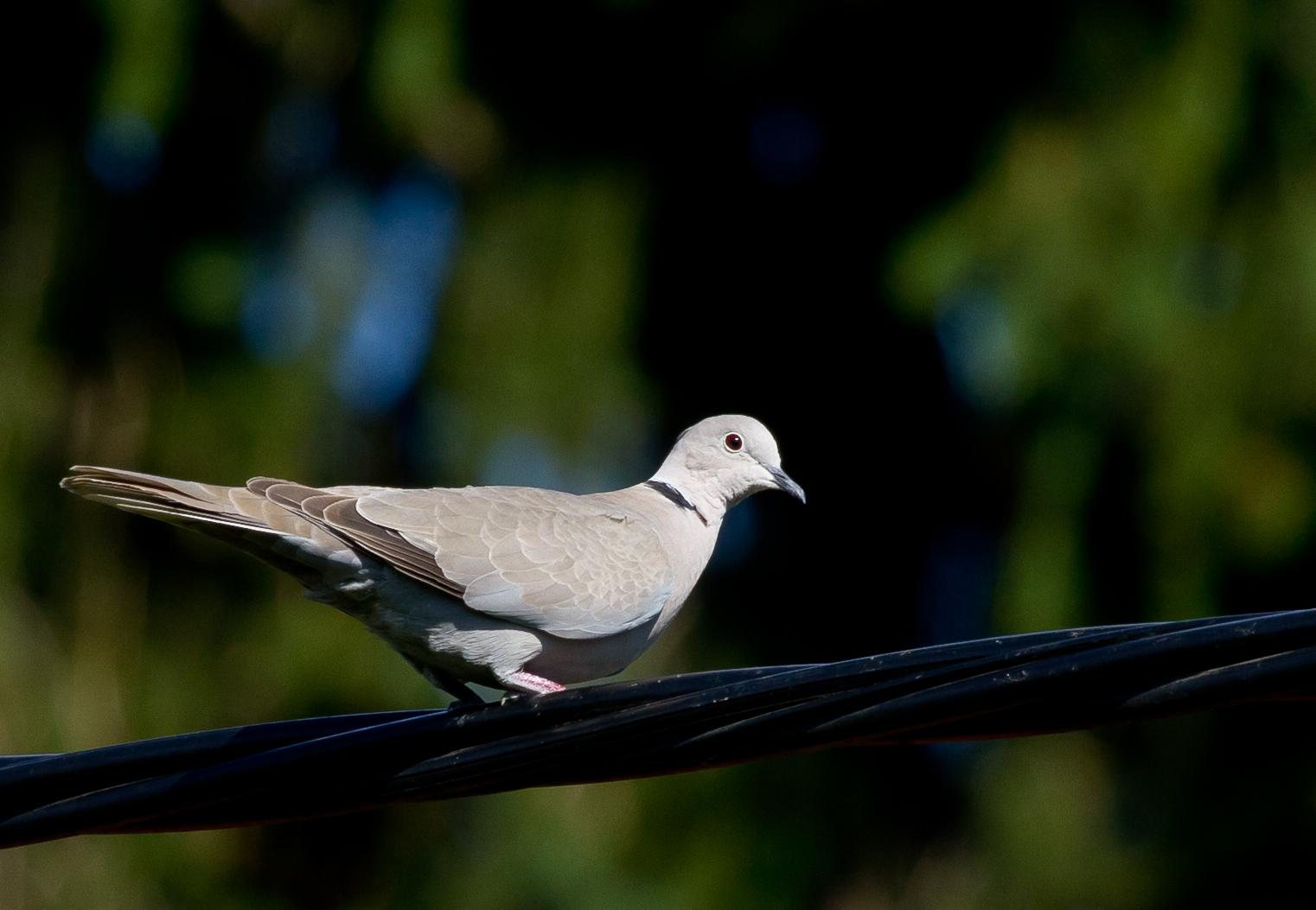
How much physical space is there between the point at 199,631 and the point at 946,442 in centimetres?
427

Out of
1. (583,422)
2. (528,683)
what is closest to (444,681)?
(528,683)

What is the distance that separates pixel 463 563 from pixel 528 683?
15.5 inches

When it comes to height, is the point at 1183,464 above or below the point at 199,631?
above

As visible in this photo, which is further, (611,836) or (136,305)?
(136,305)

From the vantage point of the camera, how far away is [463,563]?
3.98 m

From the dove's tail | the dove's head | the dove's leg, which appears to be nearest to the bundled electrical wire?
the dove's tail

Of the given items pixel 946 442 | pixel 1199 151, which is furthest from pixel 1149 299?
pixel 946 442

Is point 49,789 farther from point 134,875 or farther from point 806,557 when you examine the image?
point 806,557

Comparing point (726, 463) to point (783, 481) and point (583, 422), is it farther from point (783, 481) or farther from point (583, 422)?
point (583, 422)

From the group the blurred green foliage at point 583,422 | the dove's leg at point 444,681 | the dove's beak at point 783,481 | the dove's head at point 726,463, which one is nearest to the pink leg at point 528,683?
the dove's leg at point 444,681

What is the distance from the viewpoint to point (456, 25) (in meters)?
7.64

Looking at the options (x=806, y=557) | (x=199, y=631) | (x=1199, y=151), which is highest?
(x=1199, y=151)

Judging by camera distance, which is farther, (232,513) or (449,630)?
(449,630)

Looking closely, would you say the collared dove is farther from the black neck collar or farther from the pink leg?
the black neck collar
